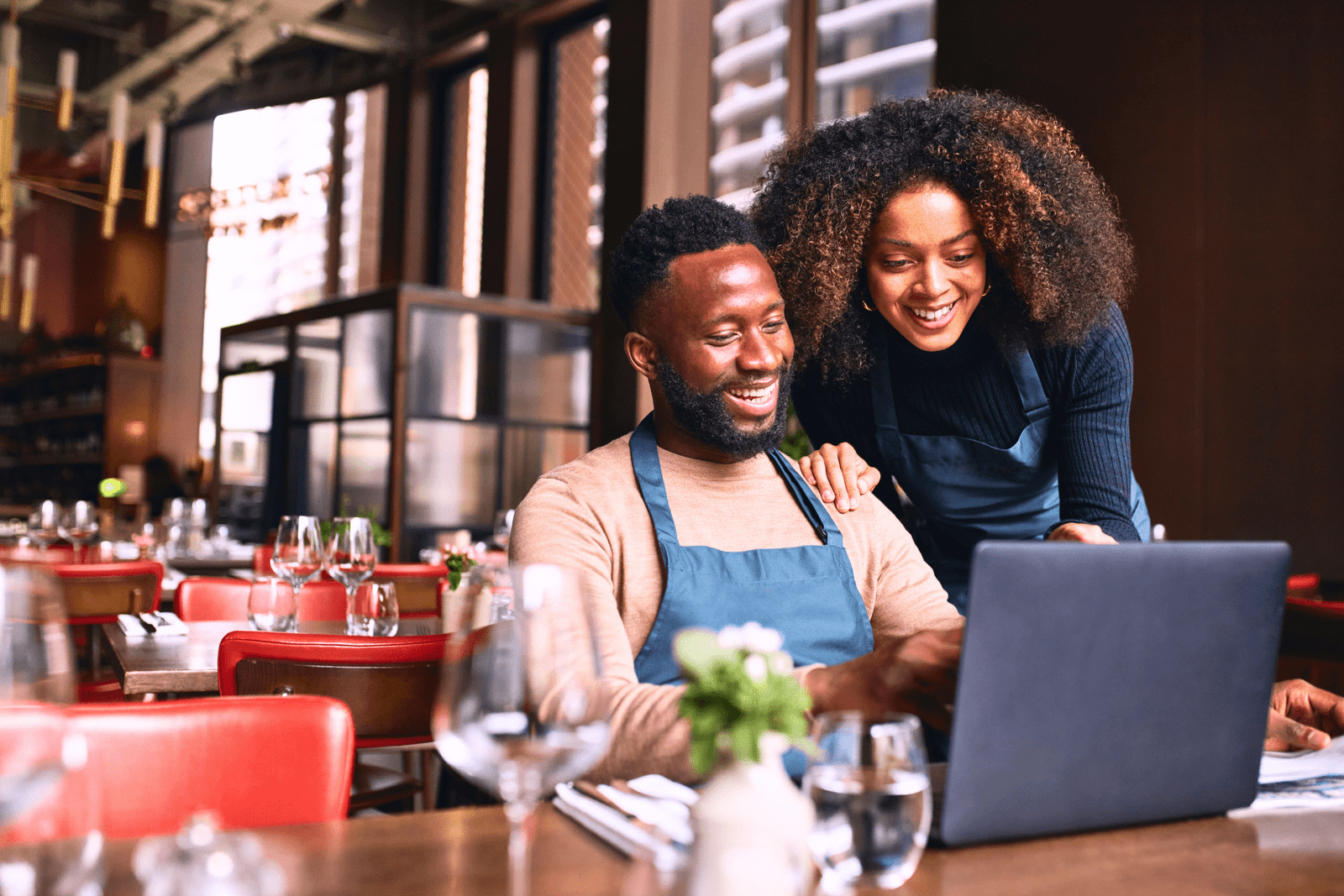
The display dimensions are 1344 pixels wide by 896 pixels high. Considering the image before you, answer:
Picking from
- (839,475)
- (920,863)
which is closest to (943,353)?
Result: (839,475)

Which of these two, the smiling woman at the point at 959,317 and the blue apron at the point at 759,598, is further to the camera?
the smiling woman at the point at 959,317

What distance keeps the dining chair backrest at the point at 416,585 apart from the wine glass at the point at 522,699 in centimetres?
280

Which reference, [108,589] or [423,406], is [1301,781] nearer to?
[108,589]

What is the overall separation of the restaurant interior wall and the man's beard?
3.19m

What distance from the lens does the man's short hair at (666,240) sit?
4.95ft

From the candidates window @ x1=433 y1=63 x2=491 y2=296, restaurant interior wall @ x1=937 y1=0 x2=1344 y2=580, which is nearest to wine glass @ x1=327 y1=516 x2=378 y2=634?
restaurant interior wall @ x1=937 y1=0 x2=1344 y2=580

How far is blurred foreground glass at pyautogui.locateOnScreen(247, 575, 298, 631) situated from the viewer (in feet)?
7.84

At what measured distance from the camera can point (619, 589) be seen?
1381mm

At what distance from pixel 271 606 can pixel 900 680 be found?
179cm

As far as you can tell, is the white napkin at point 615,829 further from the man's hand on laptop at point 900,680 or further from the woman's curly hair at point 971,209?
the woman's curly hair at point 971,209

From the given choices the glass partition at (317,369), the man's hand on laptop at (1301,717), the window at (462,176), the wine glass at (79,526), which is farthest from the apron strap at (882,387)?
the window at (462,176)

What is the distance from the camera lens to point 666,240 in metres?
1.51

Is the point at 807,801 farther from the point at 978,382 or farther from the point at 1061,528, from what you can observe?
the point at 978,382

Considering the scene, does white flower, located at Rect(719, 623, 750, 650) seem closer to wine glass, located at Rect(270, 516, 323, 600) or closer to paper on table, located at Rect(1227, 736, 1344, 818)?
paper on table, located at Rect(1227, 736, 1344, 818)
